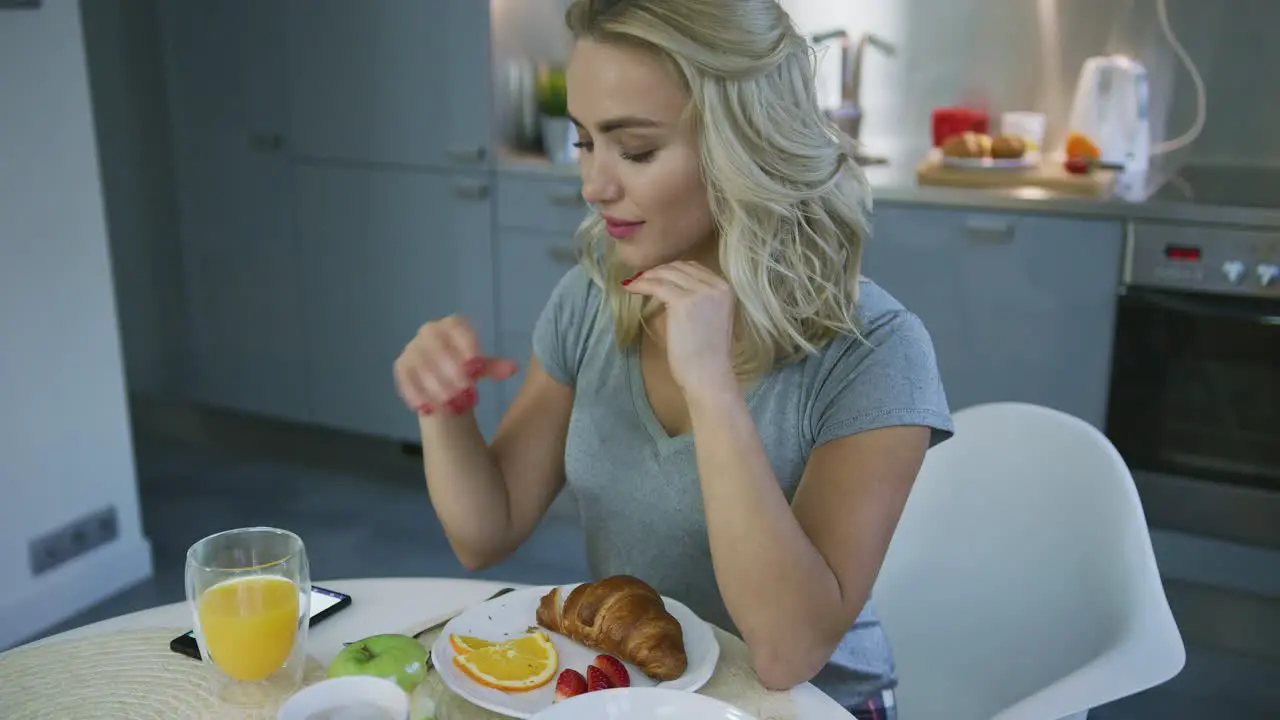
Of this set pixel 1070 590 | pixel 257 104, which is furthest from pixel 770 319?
pixel 257 104

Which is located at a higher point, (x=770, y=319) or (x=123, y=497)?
(x=770, y=319)

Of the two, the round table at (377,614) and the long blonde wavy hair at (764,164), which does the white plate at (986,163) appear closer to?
the long blonde wavy hair at (764,164)

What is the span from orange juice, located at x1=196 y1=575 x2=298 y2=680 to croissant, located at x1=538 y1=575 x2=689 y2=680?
0.76 ft

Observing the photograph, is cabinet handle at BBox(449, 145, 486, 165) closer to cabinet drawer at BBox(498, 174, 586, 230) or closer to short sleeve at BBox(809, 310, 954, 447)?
cabinet drawer at BBox(498, 174, 586, 230)

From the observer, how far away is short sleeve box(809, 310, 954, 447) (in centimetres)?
120

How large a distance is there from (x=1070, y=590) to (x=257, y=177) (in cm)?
274

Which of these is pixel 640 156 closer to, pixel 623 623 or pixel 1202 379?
pixel 623 623

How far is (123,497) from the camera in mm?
2807

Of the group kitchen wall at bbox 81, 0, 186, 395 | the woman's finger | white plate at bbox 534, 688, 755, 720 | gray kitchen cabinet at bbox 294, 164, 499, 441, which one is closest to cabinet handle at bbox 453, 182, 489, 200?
gray kitchen cabinet at bbox 294, 164, 499, 441

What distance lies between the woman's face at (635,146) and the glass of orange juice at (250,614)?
18.0 inches

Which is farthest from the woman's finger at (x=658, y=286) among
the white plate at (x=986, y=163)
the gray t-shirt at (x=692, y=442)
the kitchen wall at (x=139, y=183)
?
the kitchen wall at (x=139, y=183)

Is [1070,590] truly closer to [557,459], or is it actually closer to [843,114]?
[557,459]

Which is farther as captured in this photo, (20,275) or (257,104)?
(257,104)

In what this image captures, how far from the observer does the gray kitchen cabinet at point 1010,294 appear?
2.57m
